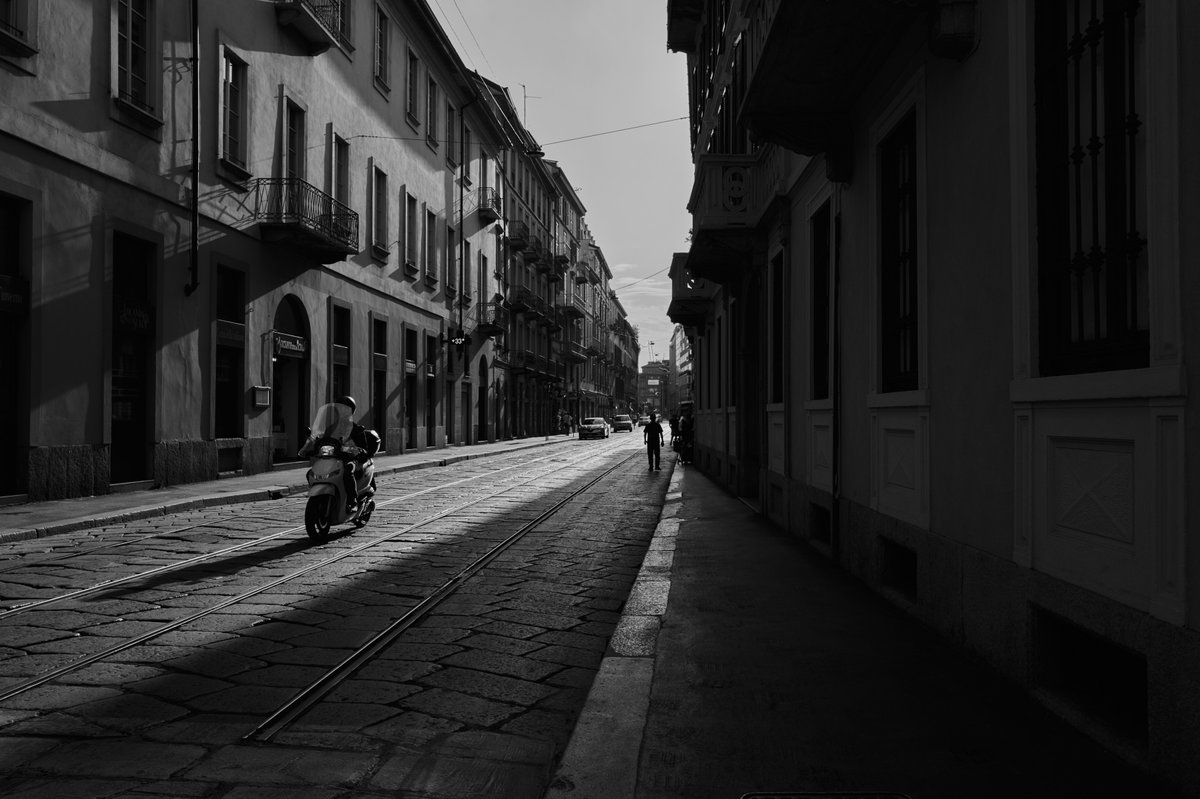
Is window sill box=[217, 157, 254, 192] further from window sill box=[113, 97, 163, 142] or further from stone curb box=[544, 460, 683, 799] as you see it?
stone curb box=[544, 460, 683, 799]

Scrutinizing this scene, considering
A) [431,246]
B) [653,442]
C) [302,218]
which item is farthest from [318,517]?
[431,246]

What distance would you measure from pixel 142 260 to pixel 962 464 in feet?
48.0

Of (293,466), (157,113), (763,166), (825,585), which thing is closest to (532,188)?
(293,466)

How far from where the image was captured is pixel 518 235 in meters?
48.2

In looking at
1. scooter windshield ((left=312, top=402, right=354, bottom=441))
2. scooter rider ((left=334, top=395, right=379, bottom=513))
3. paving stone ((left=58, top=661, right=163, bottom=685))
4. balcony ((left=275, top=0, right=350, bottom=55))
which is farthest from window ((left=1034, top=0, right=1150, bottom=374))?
balcony ((left=275, top=0, right=350, bottom=55))

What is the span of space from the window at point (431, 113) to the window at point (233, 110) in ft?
43.7

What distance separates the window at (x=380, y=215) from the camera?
2739 centimetres

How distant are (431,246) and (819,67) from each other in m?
27.0

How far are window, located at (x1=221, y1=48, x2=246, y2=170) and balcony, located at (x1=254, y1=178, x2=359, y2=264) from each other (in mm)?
883

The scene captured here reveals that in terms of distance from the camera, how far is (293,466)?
2194 centimetres

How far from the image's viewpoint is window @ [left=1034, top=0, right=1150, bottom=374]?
150 inches

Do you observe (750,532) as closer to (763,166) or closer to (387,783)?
(763,166)

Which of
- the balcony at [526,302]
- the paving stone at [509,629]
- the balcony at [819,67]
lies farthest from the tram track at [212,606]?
the balcony at [526,302]

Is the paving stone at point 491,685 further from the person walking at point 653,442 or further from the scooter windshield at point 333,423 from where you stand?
the person walking at point 653,442
